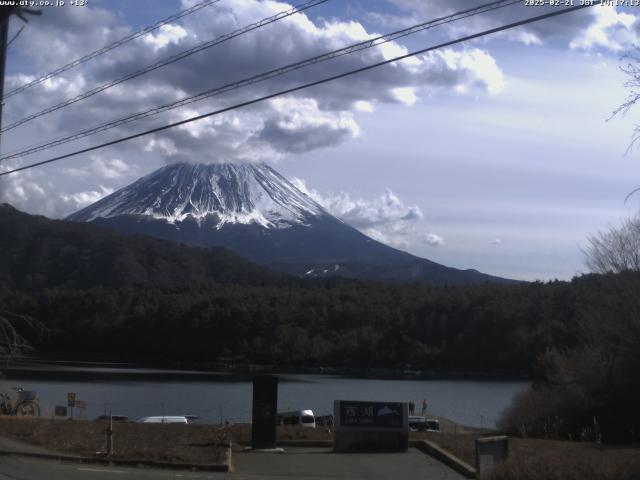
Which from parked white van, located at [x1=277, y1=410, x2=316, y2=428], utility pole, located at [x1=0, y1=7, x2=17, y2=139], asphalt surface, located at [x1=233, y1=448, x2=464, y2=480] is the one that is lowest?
asphalt surface, located at [x1=233, y1=448, x2=464, y2=480]

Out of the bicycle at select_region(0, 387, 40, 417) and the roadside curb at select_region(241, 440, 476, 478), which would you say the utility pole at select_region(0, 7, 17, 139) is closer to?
the roadside curb at select_region(241, 440, 476, 478)

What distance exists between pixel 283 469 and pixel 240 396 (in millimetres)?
46176

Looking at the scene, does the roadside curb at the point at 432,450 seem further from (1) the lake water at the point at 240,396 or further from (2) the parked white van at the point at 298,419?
(1) the lake water at the point at 240,396

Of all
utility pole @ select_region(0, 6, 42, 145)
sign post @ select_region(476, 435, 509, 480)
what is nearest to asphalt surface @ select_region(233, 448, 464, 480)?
sign post @ select_region(476, 435, 509, 480)

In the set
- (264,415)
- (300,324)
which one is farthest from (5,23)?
(300,324)

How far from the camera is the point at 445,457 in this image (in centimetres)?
1998

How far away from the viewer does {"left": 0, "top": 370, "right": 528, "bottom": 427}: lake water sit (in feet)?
175

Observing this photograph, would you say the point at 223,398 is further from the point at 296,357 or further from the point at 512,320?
the point at 296,357

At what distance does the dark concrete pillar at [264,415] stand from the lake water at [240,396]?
24874 millimetres

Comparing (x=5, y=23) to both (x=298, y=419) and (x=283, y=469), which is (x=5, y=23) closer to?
(x=283, y=469)

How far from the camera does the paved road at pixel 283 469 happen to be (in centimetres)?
1623

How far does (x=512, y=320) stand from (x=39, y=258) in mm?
123860

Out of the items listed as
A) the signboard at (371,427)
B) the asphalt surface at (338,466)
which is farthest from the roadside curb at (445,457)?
the signboard at (371,427)

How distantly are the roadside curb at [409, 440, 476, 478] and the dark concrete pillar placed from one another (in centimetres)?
366
